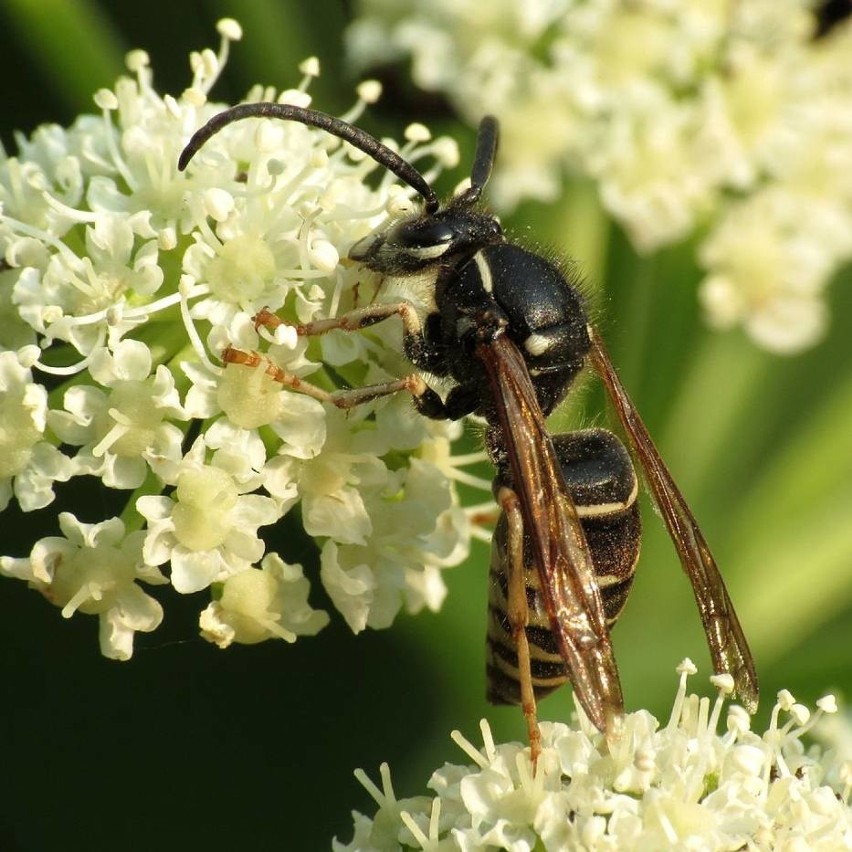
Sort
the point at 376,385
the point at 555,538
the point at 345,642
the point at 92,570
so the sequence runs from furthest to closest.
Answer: the point at 345,642, the point at 376,385, the point at 92,570, the point at 555,538

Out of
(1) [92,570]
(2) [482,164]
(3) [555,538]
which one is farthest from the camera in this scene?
(2) [482,164]

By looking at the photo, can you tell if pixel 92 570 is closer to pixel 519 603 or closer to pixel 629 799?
pixel 519 603

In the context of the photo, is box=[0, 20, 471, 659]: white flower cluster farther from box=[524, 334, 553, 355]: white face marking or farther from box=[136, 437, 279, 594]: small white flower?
box=[524, 334, 553, 355]: white face marking

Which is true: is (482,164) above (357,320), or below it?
above

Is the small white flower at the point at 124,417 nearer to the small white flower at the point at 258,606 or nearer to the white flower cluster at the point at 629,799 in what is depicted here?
the small white flower at the point at 258,606

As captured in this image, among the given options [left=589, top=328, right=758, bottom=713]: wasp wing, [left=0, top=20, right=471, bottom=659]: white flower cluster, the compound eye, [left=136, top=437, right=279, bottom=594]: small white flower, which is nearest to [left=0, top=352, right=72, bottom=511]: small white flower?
[left=0, top=20, right=471, bottom=659]: white flower cluster

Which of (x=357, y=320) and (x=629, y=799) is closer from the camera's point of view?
(x=629, y=799)

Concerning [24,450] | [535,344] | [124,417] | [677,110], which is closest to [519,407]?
[535,344]

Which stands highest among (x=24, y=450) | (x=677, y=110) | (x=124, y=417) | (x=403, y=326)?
(x=677, y=110)
